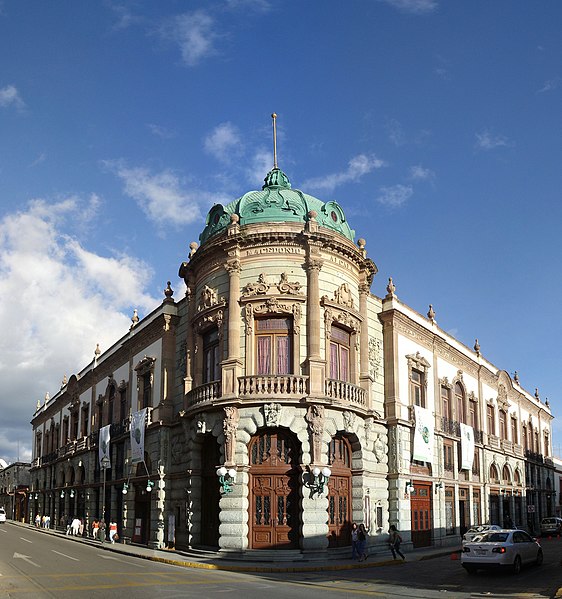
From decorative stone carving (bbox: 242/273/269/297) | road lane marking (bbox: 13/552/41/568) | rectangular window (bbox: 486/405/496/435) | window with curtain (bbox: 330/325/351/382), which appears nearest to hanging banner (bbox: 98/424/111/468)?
road lane marking (bbox: 13/552/41/568)

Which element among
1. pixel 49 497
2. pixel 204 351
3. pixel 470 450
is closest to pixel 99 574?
pixel 204 351

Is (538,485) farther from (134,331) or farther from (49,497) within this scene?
(49,497)

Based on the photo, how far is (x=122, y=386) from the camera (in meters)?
45.9

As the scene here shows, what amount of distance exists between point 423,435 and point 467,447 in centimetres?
774

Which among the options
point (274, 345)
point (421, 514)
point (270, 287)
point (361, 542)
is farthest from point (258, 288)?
point (421, 514)

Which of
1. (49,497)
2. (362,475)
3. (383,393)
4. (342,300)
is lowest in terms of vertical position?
(49,497)

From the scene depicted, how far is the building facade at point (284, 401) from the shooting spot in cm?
2984

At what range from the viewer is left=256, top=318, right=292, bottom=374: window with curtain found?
31234 millimetres

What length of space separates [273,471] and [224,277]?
966 cm

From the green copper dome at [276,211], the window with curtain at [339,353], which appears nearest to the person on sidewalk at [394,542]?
the window with curtain at [339,353]

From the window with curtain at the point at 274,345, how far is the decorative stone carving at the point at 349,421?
3372 millimetres

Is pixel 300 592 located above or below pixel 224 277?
below

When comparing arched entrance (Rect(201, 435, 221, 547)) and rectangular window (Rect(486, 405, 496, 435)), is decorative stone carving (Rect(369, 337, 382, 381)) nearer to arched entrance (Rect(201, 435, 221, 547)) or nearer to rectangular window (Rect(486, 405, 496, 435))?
arched entrance (Rect(201, 435, 221, 547))

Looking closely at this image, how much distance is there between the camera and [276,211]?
33.9m
